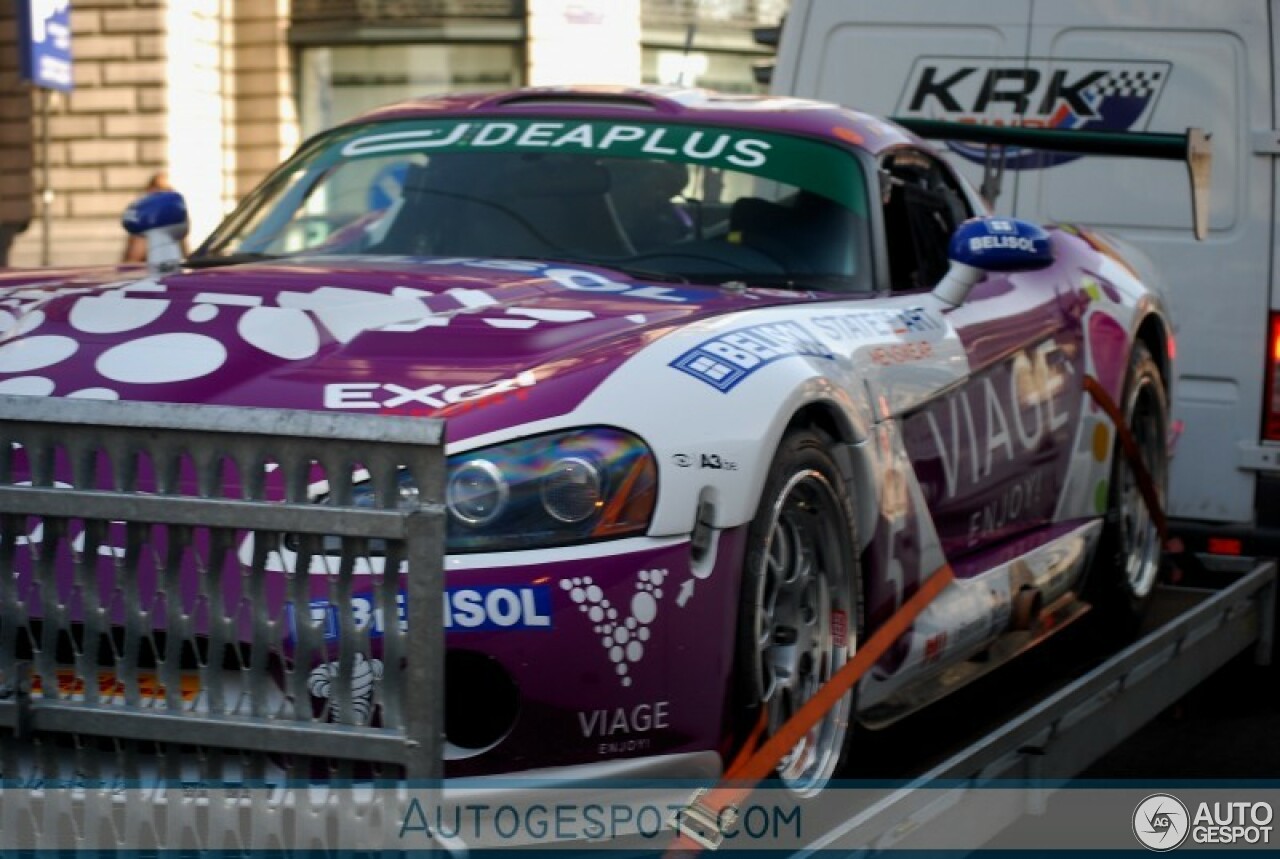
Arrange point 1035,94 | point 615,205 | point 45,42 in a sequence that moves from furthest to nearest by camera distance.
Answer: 1. point 45,42
2. point 1035,94
3. point 615,205

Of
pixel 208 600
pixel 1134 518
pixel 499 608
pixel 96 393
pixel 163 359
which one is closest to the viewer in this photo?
pixel 208 600

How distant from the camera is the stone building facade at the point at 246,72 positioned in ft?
67.4

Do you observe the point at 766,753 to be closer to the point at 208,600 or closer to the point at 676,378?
the point at 676,378

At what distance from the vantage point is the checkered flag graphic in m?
7.37

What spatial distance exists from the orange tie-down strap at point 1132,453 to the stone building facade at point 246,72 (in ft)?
49.3

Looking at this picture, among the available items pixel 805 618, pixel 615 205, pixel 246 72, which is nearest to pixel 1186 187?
pixel 615 205

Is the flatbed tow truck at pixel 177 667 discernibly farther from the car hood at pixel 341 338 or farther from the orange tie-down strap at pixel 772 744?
the orange tie-down strap at pixel 772 744

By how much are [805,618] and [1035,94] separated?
13.6 feet

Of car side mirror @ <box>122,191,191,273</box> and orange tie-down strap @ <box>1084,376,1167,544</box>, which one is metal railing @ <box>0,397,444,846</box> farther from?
orange tie-down strap @ <box>1084,376,1167,544</box>

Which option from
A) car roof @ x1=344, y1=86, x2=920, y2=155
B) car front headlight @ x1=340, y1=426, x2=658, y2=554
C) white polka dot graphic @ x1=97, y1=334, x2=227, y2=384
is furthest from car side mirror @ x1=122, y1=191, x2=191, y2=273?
car front headlight @ x1=340, y1=426, x2=658, y2=554

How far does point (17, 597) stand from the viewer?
278 cm

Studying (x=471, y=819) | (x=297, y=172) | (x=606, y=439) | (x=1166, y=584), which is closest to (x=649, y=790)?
(x=471, y=819)

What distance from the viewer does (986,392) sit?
502 cm

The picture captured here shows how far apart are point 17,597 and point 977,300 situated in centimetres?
305
